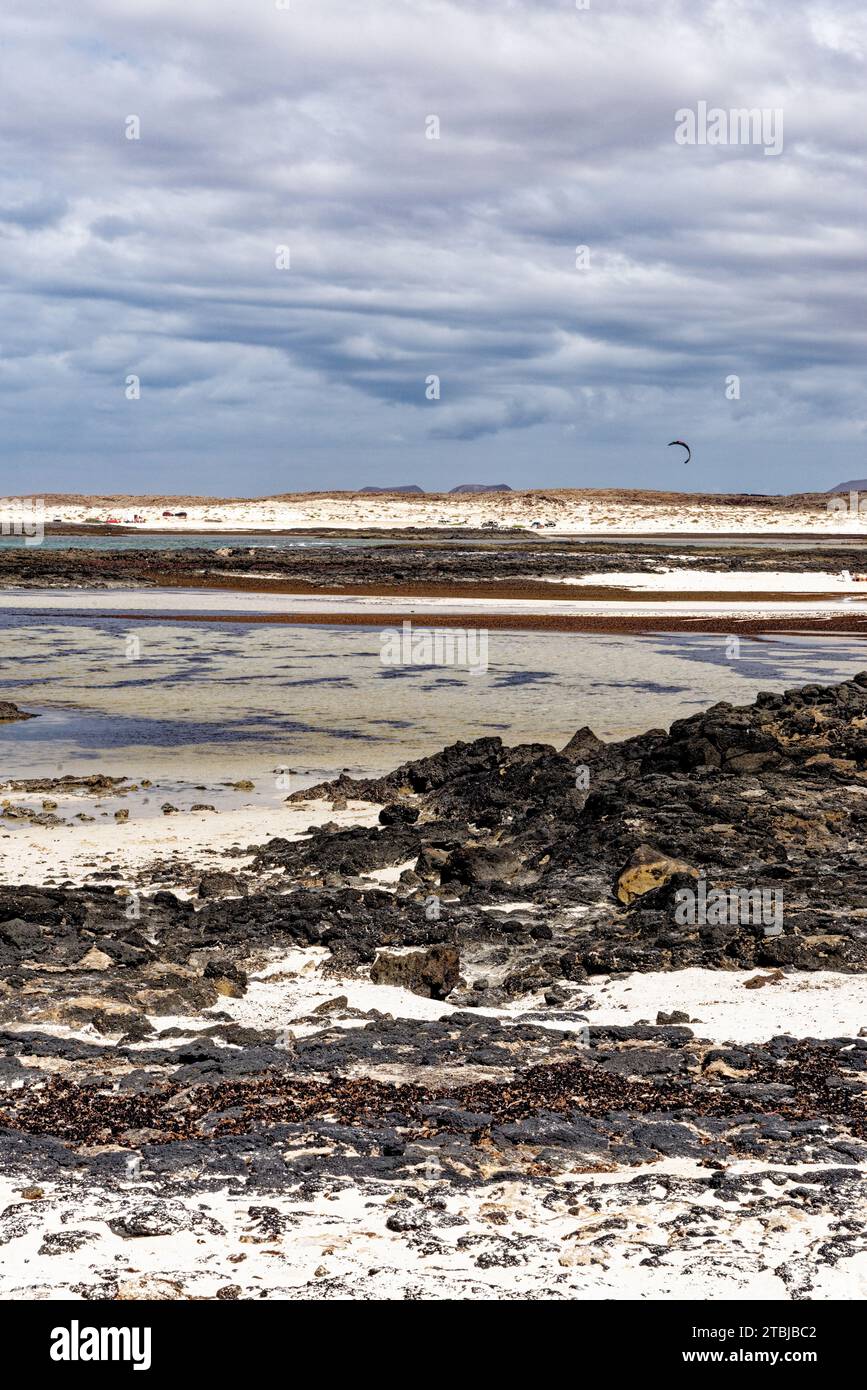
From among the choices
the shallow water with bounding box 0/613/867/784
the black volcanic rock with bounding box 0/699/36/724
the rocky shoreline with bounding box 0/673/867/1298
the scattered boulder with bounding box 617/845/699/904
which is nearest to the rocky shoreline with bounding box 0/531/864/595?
the shallow water with bounding box 0/613/867/784

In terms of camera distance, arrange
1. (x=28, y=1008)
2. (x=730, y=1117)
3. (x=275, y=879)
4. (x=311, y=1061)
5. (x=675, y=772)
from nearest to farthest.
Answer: (x=730, y=1117), (x=311, y=1061), (x=28, y=1008), (x=275, y=879), (x=675, y=772)

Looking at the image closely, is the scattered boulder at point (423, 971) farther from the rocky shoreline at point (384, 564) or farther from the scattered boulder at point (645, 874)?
the rocky shoreline at point (384, 564)

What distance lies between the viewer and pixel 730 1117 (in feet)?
22.7

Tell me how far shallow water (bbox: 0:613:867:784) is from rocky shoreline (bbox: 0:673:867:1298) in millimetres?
5999

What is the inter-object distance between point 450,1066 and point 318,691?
1798 cm

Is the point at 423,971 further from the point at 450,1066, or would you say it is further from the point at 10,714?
the point at 10,714

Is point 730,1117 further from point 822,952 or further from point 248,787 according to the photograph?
point 248,787

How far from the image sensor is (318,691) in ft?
83.5

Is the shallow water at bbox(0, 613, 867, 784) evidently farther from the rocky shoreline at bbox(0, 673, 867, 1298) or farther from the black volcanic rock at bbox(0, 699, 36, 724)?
the rocky shoreline at bbox(0, 673, 867, 1298)

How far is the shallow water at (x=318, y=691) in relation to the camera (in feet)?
62.8

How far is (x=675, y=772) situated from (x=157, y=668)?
1577cm

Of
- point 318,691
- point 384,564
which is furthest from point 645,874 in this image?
point 384,564

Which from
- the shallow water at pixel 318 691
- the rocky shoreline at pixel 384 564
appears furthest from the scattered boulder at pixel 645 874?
the rocky shoreline at pixel 384 564
